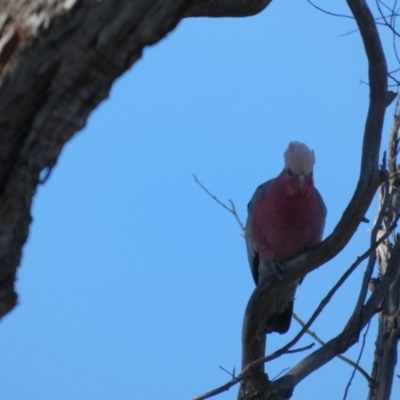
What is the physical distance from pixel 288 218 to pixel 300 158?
1.70ft

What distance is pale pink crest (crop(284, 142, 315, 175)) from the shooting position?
4.52 m

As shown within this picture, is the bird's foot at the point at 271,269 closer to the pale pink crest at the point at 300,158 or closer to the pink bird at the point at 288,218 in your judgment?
the pink bird at the point at 288,218

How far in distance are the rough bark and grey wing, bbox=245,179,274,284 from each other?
3705 millimetres

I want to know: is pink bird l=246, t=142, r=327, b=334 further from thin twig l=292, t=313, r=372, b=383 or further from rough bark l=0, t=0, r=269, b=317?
rough bark l=0, t=0, r=269, b=317

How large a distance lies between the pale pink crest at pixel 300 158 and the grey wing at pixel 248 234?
0.52 metres

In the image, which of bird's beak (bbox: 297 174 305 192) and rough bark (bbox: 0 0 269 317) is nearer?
rough bark (bbox: 0 0 269 317)

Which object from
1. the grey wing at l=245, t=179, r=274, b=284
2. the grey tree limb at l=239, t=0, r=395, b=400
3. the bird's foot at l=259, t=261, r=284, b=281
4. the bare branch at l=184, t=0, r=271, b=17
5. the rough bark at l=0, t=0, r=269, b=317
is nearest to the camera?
the rough bark at l=0, t=0, r=269, b=317

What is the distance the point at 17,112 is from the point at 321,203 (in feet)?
12.6

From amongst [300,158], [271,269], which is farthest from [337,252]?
[300,158]

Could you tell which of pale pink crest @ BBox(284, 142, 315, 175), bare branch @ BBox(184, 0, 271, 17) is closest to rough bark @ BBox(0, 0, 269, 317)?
bare branch @ BBox(184, 0, 271, 17)

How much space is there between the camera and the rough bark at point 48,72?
1427mm

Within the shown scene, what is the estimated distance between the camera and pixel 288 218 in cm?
482

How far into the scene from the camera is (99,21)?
143 centimetres

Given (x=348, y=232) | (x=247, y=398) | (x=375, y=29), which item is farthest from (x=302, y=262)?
(x=375, y=29)
